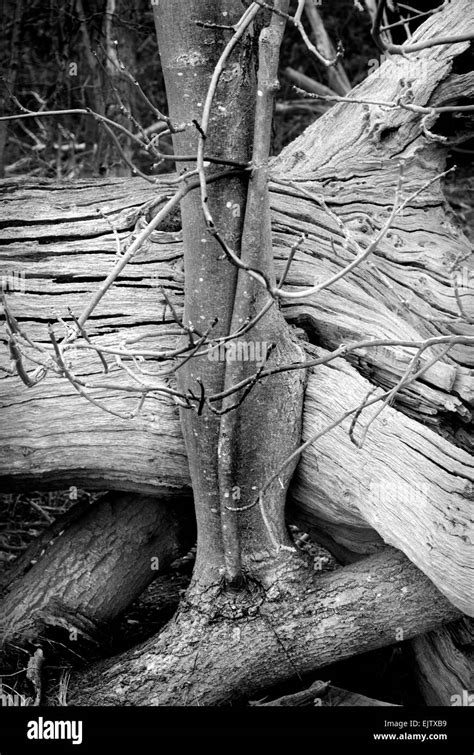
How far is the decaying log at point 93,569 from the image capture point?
3.45 metres

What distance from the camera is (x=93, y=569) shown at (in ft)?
11.7

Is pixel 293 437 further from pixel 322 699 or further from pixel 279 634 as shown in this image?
pixel 322 699

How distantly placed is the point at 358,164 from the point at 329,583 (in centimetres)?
195

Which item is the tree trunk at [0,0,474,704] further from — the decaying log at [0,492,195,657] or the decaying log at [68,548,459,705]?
the decaying log at [0,492,195,657]

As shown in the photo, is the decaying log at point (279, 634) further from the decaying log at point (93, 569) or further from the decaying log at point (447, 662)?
the decaying log at point (93, 569)

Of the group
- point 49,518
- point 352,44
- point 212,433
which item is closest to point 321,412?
point 212,433

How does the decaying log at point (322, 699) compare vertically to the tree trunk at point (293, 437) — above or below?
below

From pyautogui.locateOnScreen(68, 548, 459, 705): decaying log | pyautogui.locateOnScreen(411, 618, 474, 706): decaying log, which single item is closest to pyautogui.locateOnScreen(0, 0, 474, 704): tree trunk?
pyautogui.locateOnScreen(68, 548, 459, 705): decaying log

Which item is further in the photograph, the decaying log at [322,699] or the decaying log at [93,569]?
the decaying log at [93,569]

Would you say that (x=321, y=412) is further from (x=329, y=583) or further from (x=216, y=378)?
(x=329, y=583)

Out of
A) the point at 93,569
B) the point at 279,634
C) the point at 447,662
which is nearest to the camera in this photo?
the point at 279,634

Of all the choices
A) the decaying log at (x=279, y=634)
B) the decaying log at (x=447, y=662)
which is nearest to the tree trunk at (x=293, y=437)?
the decaying log at (x=279, y=634)

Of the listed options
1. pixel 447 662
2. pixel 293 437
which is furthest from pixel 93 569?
pixel 447 662

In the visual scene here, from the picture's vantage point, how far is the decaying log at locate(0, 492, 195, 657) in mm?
3449
